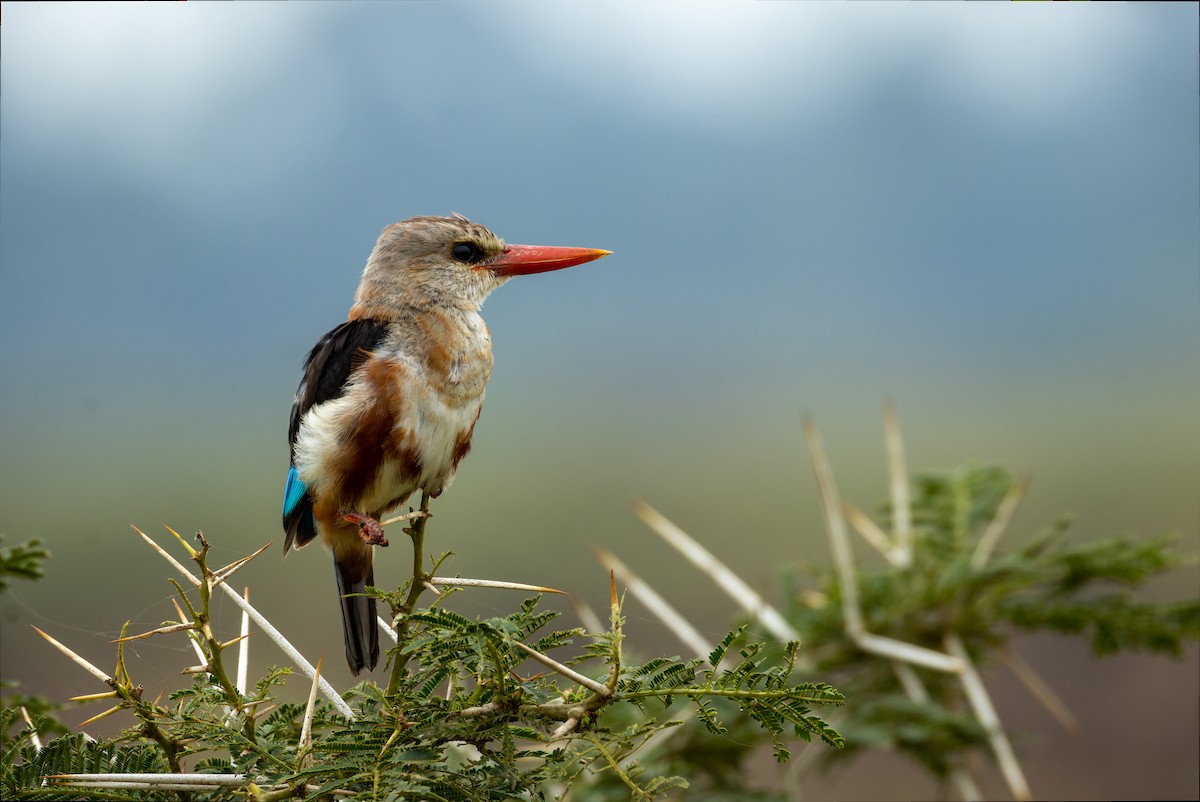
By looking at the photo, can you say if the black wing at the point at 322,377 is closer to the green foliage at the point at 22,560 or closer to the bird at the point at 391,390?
the bird at the point at 391,390

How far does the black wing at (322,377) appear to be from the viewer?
1.90 meters

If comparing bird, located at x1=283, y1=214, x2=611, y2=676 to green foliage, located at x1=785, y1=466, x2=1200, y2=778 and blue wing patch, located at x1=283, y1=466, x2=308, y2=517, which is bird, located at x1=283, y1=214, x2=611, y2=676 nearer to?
blue wing patch, located at x1=283, y1=466, x2=308, y2=517

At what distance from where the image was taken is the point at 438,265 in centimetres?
200

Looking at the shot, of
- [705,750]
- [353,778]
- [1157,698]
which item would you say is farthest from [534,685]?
[1157,698]

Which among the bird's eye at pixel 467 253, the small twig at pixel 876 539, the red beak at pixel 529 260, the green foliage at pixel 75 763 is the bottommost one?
the green foliage at pixel 75 763

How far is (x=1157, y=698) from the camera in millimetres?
5359

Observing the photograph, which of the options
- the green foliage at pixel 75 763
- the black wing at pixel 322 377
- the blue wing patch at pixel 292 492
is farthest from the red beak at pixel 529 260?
the green foliage at pixel 75 763

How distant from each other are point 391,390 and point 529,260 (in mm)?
383

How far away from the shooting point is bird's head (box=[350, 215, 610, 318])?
198 centimetres

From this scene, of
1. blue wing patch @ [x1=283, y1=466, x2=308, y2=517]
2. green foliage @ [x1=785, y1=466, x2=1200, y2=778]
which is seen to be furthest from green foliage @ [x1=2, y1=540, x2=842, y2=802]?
green foliage @ [x1=785, y1=466, x2=1200, y2=778]

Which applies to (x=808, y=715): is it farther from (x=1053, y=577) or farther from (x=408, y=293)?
A: (x=1053, y=577)

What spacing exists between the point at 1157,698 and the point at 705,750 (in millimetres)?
3730

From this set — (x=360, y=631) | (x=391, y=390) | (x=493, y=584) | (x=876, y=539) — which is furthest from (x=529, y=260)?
(x=876, y=539)

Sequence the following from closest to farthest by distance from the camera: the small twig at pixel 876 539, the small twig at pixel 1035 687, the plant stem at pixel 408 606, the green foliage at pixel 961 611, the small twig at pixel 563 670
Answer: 1. the small twig at pixel 563 670
2. the plant stem at pixel 408 606
3. the small twig at pixel 1035 687
4. the green foliage at pixel 961 611
5. the small twig at pixel 876 539
